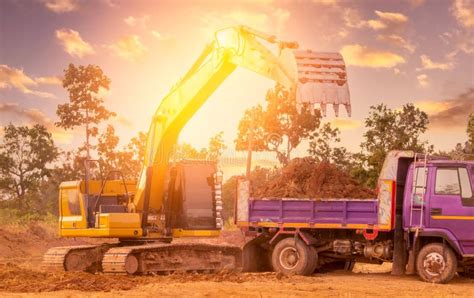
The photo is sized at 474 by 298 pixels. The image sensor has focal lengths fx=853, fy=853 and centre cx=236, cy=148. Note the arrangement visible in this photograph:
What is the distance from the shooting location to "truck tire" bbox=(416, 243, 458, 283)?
19547 millimetres

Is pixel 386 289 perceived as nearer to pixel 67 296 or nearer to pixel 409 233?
pixel 409 233

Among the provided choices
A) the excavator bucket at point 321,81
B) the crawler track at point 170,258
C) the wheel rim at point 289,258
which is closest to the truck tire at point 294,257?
the wheel rim at point 289,258

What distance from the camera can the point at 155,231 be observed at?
70.4ft

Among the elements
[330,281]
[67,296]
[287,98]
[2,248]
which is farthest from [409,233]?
[287,98]

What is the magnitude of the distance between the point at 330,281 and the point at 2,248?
17480 millimetres

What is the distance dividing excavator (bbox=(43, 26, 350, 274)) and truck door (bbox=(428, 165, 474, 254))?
4712mm

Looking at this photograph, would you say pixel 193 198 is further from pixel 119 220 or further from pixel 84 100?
pixel 84 100

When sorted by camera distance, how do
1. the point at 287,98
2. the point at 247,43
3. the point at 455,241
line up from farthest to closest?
the point at 287,98, the point at 247,43, the point at 455,241

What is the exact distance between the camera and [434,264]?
19656mm

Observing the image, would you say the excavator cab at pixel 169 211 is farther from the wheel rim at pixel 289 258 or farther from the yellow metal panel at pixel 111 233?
the wheel rim at pixel 289 258

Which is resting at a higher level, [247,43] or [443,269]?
[247,43]

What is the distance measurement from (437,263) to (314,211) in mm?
3295

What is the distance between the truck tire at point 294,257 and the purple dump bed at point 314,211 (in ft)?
1.96

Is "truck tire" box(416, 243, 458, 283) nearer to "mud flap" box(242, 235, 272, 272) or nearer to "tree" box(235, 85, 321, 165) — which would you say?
"mud flap" box(242, 235, 272, 272)
